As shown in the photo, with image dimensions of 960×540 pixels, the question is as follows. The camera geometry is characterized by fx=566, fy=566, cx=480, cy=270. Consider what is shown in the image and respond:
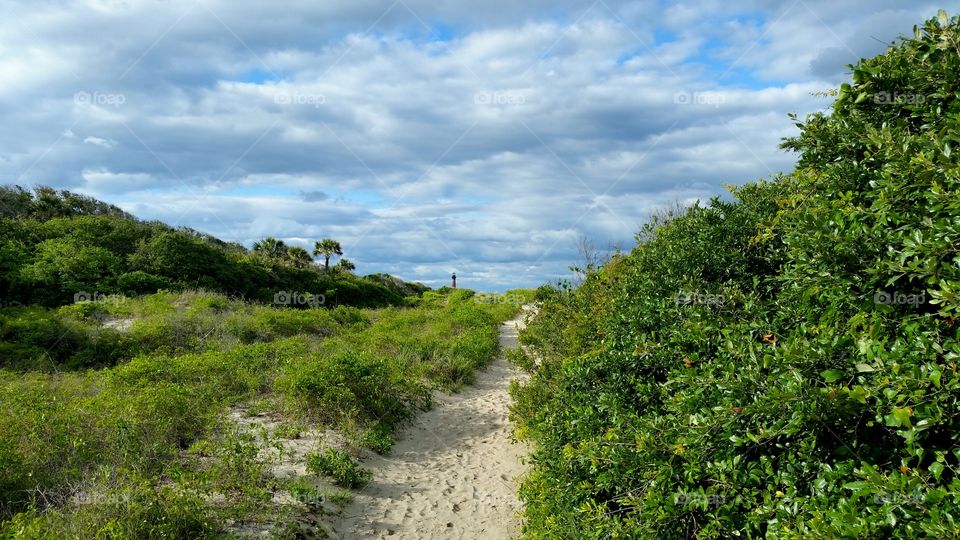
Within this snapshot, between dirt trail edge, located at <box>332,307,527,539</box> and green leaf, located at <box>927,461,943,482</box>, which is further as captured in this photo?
dirt trail edge, located at <box>332,307,527,539</box>

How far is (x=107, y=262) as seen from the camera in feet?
75.4

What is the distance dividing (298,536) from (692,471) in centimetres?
499

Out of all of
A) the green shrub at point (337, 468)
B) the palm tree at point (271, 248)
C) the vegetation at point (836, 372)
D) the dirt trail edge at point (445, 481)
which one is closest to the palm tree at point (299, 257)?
the palm tree at point (271, 248)

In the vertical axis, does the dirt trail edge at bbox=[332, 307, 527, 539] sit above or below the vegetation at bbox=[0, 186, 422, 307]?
below

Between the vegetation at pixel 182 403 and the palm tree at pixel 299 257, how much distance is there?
17670mm

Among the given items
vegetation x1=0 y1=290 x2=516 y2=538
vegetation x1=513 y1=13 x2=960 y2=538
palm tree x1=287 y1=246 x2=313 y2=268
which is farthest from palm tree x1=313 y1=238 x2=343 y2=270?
vegetation x1=513 y1=13 x2=960 y2=538

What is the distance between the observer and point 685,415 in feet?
13.2

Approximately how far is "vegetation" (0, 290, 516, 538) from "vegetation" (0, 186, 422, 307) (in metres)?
2.88

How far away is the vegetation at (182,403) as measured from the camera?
6.07 metres

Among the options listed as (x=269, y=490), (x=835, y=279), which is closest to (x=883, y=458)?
(x=835, y=279)

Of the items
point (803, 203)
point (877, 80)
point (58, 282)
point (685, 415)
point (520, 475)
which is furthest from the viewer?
point (58, 282)

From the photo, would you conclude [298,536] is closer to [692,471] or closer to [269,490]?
[269,490]

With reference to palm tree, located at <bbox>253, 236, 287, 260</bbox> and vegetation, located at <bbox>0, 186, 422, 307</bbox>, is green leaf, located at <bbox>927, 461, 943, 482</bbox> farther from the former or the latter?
palm tree, located at <bbox>253, 236, 287, 260</bbox>

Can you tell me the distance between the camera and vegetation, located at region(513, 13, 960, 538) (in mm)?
2744
